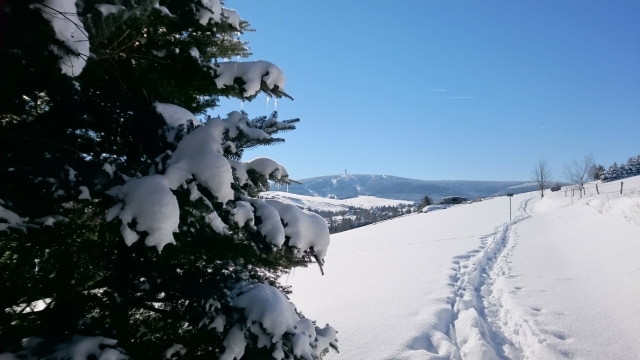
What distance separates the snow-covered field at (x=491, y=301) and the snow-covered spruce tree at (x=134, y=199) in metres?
3.19

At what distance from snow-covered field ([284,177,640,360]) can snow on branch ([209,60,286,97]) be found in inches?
149

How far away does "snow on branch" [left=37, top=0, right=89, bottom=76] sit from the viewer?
1.18 meters

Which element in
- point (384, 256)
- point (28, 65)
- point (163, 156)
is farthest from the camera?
point (384, 256)

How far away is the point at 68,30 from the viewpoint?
47.8 inches

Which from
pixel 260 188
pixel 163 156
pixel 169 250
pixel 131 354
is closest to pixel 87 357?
pixel 131 354

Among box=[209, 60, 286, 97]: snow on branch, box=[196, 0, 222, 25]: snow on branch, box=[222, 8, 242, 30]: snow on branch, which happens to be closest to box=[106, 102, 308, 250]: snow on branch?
box=[209, 60, 286, 97]: snow on branch

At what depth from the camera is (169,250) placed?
182cm

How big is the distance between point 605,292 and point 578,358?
10.8ft

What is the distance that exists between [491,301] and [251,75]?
6.95 meters

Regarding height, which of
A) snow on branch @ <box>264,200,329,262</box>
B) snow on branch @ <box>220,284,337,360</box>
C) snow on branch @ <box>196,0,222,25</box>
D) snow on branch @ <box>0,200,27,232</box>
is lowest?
snow on branch @ <box>220,284,337,360</box>

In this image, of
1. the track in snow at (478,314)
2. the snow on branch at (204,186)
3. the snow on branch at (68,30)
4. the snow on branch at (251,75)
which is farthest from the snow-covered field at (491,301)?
the snow on branch at (68,30)

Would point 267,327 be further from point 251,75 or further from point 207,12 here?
point 207,12

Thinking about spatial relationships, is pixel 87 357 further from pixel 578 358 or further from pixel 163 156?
pixel 578 358

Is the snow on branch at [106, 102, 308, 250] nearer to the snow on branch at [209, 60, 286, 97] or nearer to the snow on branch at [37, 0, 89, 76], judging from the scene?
the snow on branch at [209, 60, 286, 97]
